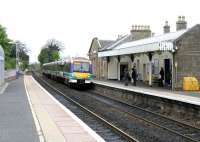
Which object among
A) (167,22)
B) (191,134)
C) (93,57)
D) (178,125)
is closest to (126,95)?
(178,125)

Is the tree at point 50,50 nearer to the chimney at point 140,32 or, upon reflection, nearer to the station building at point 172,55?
the chimney at point 140,32

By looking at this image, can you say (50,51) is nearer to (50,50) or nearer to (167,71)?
(50,50)

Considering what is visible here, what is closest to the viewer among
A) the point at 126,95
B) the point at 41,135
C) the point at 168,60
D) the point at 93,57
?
the point at 41,135

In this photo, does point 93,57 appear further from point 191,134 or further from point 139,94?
point 191,134

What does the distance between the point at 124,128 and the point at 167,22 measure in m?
39.2

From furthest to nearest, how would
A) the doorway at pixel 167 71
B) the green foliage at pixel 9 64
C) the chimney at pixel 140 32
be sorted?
the green foliage at pixel 9 64
the chimney at pixel 140 32
the doorway at pixel 167 71

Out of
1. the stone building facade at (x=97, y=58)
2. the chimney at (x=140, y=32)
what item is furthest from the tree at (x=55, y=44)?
the chimney at (x=140, y=32)

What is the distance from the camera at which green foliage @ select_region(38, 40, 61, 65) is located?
133125 millimetres

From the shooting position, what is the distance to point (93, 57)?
2687 inches

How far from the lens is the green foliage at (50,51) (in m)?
133

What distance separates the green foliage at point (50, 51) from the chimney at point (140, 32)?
229 ft

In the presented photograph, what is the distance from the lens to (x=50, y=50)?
13925 cm

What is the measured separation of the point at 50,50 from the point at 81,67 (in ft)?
326

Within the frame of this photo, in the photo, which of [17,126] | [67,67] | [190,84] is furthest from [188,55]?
[17,126]
